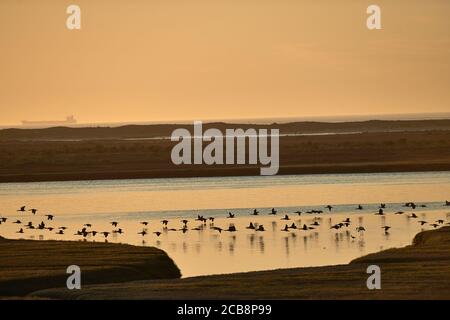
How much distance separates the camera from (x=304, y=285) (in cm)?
1852

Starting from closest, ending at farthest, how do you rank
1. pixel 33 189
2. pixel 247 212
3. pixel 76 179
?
pixel 247 212 < pixel 33 189 < pixel 76 179

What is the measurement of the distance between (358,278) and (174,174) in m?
43.8

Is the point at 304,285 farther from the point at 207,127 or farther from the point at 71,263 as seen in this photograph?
the point at 207,127

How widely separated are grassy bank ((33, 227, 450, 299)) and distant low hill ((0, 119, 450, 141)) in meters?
86.4

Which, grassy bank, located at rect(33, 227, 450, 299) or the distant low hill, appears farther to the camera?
the distant low hill

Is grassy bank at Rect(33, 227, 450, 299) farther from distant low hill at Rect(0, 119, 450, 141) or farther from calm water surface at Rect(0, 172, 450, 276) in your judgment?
distant low hill at Rect(0, 119, 450, 141)

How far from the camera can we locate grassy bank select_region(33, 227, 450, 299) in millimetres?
17578

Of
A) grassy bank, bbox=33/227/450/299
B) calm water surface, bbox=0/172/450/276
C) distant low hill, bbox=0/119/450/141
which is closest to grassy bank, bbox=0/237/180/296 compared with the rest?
calm water surface, bbox=0/172/450/276

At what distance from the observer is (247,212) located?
120 feet

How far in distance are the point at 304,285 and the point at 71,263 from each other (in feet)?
20.2

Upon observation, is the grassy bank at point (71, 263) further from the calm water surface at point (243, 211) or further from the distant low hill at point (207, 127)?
the distant low hill at point (207, 127)

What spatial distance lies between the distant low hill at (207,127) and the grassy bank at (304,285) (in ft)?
284
